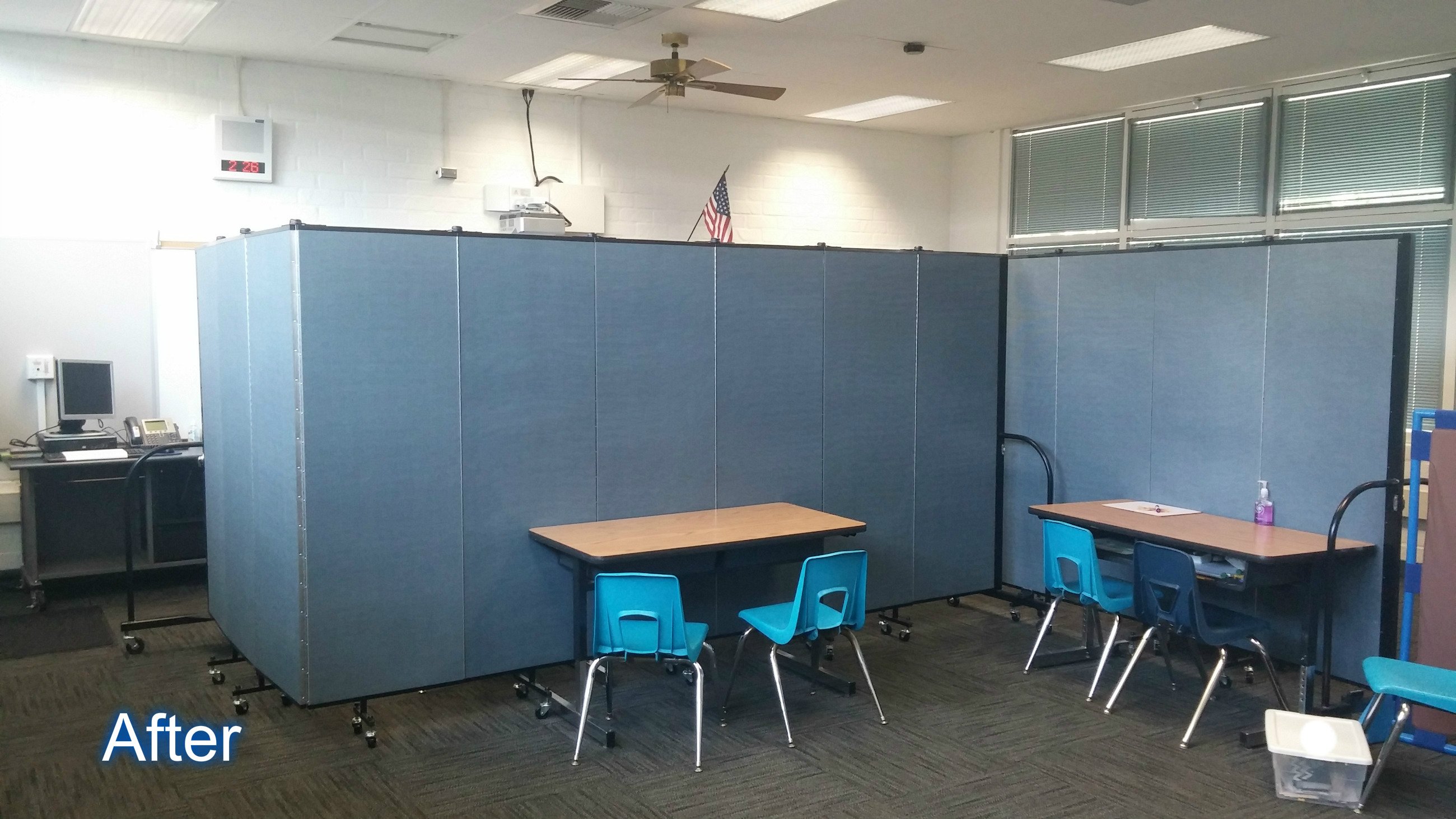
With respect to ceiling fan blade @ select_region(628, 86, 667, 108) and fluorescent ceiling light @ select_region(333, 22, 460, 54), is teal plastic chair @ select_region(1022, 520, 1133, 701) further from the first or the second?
fluorescent ceiling light @ select_region(333, 22, 460, 54)

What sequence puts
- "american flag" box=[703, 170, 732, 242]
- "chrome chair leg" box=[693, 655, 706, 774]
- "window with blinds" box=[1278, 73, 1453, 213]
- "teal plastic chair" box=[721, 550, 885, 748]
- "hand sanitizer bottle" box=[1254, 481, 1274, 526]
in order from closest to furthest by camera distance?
1. "chrome chair leg" box=[693, 655, 706, 774]
2. "teal plastic chair" box=[721, 550, 885, 748]
3. "hand sanitizer bottle" box=[1254, 481, 1274, 526]
4. "window with blinds" box=[1278, 73, 1453, 213]
5. "american flag" box=[703, 170, 732, 242]

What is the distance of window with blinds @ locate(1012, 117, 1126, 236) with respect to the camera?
8.46 m

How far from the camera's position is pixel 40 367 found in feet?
20.5

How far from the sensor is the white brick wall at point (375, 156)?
6328 millimetres

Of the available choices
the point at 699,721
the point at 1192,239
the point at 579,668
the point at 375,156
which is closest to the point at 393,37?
the point at 375,156

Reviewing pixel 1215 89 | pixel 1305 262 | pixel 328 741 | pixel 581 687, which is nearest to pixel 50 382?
pixel 328 741

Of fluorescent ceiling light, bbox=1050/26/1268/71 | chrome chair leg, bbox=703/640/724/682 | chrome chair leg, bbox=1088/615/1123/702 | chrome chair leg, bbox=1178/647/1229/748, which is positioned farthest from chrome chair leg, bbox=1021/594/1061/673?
fluorescent ceiling light, bbox=1050/26/1268/71

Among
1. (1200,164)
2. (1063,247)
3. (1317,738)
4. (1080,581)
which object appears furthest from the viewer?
(1063,247)

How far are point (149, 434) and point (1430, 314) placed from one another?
7655 mm

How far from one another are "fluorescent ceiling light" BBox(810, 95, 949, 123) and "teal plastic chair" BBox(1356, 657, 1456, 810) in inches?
216

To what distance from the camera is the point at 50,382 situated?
6.34 m

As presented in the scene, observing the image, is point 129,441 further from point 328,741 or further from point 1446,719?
point 1446,719

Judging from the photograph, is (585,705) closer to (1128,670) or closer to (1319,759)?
(1128,670)

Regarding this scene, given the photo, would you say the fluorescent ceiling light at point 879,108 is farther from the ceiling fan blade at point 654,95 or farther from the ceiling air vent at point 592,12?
the ceiling air vent at point 592,12
